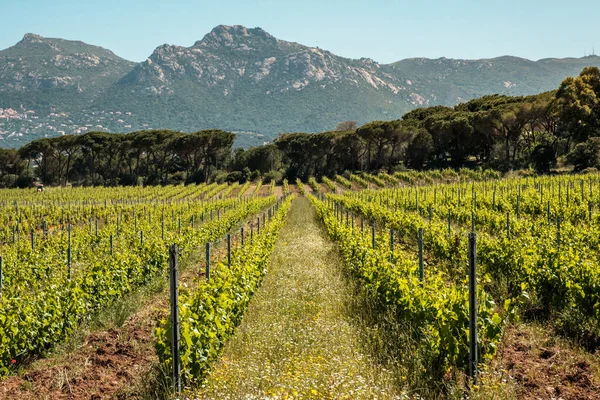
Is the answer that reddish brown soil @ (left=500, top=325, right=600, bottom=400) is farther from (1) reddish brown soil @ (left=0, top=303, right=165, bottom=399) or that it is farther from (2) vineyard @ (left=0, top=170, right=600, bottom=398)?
(1) reddish brown soil @ (left=0, top=303, right=165, bottom=399)

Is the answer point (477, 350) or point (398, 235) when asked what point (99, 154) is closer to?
point (398, 235)

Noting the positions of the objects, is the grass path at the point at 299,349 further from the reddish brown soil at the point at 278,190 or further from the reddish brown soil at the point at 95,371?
the reddish brown soil at the point at 278,190

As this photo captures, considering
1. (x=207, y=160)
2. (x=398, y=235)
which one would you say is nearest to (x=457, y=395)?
(x=398, y=235)

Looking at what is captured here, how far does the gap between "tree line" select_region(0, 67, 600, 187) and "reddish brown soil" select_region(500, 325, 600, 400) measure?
153 feet

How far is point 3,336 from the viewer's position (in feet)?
21.3

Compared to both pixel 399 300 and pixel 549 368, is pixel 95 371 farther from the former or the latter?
pixel 549 368

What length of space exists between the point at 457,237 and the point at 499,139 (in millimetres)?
51782

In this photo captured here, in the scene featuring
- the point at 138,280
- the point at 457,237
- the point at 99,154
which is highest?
the point at 99,154

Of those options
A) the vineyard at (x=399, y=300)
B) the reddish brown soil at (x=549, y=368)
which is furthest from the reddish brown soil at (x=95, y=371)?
the reddish brown soil at (x=549, y=368)

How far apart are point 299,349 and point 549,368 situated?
3089mm

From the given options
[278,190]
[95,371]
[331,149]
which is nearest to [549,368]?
[95,371]

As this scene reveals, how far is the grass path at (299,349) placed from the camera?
5230 mm

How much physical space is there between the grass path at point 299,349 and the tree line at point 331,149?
148 feet

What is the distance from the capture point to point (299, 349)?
22.0ft
